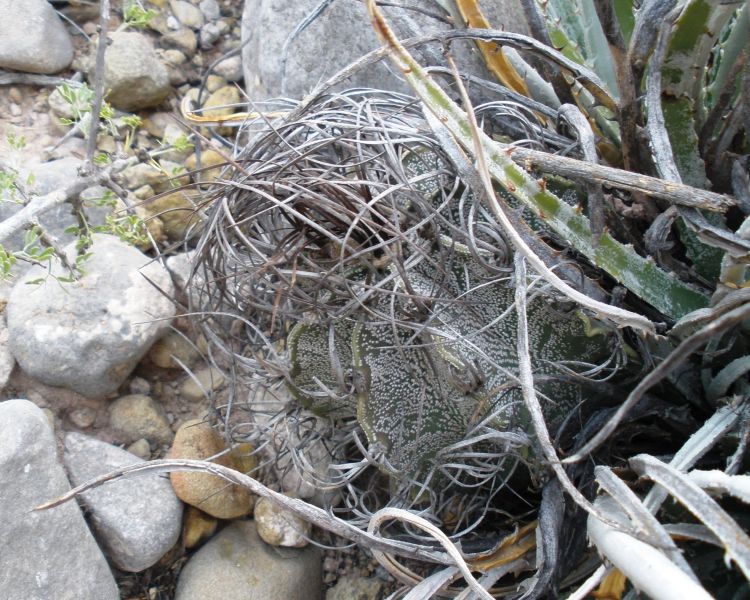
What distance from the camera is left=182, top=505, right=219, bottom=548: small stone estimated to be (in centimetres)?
107

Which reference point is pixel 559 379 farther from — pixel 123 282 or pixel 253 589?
pixel 123 282

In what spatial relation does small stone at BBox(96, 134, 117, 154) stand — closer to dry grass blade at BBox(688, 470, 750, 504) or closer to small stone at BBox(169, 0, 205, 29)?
small stone at BBox(169, 0, 205, 29)

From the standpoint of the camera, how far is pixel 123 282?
110 cm

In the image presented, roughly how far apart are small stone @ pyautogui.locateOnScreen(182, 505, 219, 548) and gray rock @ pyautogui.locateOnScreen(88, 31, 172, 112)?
0.73 m

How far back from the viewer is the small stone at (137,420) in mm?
1116

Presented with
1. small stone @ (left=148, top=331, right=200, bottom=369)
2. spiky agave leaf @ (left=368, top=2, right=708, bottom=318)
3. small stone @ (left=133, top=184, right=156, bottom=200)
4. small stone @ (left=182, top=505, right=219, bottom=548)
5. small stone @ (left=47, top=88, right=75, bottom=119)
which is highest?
spiky agave leaf @ (left=368, top=2, right=708, bottom=318)

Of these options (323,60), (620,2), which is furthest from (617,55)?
(323,60)

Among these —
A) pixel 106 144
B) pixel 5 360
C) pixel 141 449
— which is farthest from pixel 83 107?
pixel 141 449

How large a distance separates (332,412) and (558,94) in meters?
0.51

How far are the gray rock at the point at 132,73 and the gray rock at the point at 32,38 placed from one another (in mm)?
61

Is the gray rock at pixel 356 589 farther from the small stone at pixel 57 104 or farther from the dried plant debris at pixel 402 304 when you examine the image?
the small stone at pixel 57 104

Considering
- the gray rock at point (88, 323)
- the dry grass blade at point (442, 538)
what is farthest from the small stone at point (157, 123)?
the dry grass blade at point (442, 538)

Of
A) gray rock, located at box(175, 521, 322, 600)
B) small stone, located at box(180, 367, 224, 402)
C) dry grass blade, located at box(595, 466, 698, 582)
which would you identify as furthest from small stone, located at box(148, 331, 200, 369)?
dry grass blade, located at box(595, 466, 698, 582)

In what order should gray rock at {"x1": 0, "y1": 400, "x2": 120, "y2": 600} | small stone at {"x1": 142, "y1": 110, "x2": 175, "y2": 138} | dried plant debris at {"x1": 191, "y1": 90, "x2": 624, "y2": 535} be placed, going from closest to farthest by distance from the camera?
1. dried plant debris at {"x1": 191, "y1": 90, "x2": 624, "y2": 535}
2. gray rock at {"x1": 0, "y1": 400, "x2": 120, "y2": 600}
3. small stone at {"x1": 142, "y1": 110, "x2": 175, "y2": 138}
